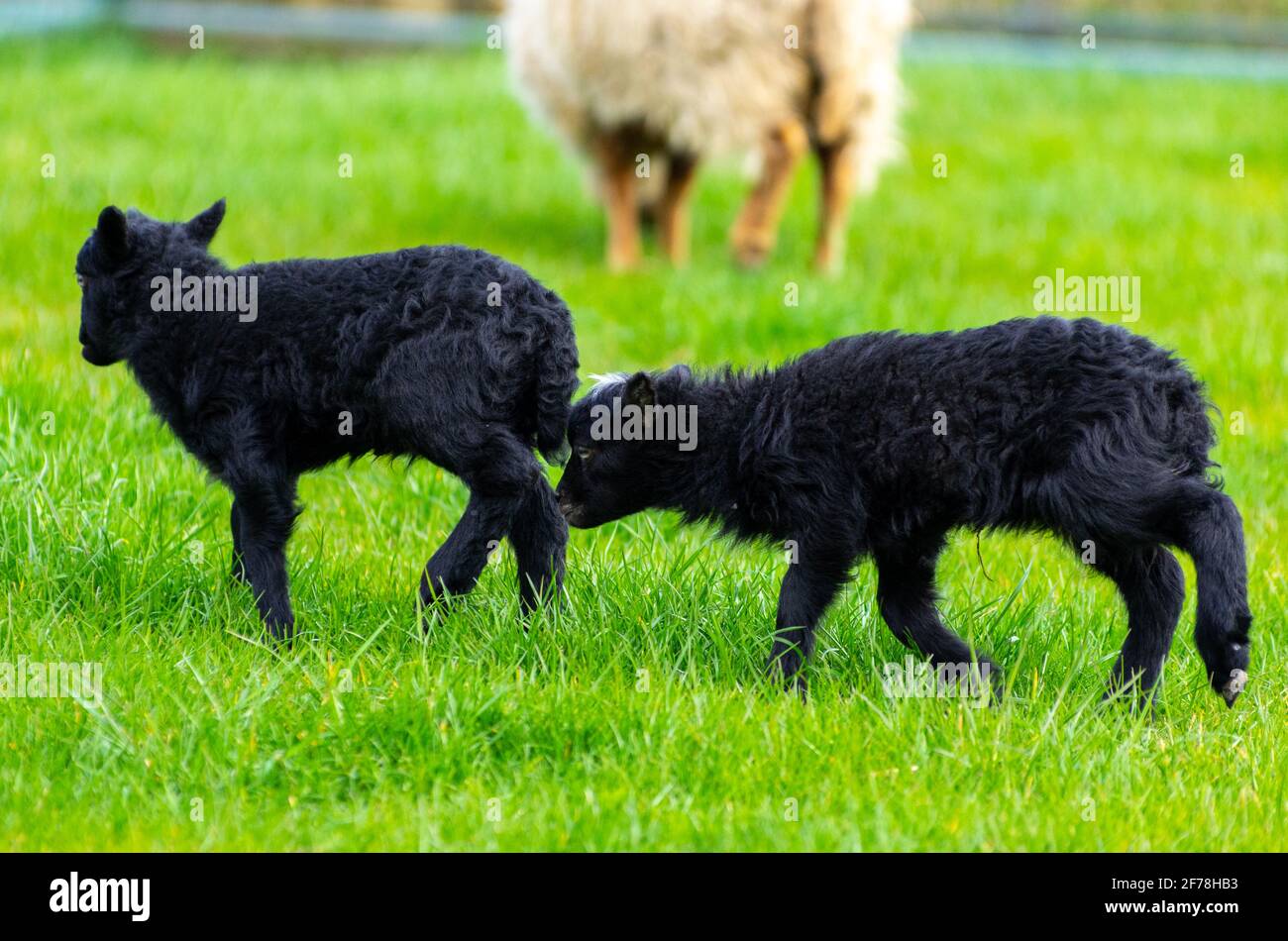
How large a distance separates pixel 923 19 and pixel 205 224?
1435 cm

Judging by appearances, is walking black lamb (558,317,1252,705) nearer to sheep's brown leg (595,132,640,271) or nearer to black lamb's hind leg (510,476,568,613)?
black lamb's hind leg (510,476,568,613)

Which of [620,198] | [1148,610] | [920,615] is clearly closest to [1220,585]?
[1148,610]

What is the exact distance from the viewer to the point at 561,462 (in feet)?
16.1

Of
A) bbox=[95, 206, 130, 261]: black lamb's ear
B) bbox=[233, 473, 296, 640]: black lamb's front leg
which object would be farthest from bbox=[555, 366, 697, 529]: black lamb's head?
bbox=[95, 206, 130, 261]: black lamb's ear

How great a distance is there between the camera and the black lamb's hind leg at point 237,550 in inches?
189

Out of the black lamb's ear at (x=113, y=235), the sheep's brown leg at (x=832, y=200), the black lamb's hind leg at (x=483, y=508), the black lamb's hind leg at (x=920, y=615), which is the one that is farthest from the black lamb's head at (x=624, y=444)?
the sheep's brown leg at (x=832, y=200)

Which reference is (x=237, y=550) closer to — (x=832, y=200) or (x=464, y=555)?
(x=464, y=555)

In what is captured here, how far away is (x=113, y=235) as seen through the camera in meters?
4.72

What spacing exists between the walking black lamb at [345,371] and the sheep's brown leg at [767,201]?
5299 mm

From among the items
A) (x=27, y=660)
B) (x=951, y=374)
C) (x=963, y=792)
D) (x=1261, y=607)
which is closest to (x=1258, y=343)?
(x=1261, y=607)

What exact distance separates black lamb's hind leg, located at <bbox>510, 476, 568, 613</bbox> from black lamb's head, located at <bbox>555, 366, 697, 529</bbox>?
66 millimetres

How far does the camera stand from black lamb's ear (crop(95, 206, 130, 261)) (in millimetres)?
4645

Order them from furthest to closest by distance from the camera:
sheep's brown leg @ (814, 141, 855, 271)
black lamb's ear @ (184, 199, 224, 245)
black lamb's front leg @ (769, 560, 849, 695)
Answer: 1. sheep's brown leg @ (814, 141, 855, 271)
2. black lamb's ear @ (184, 199, 224, 245)
3. black lamb's front leg @ (769, 560, 849, 695)

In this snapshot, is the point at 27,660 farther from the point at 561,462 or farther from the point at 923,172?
the point at 923,172
